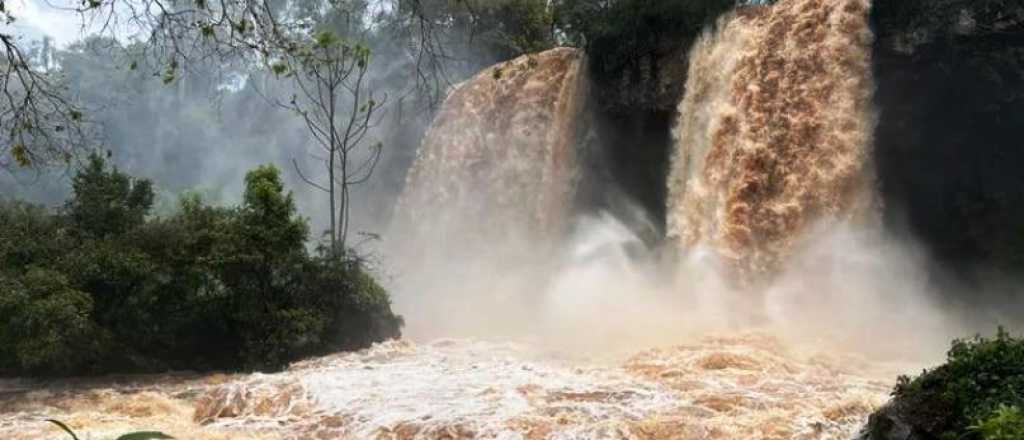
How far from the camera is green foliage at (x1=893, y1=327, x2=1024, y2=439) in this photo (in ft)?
13.3

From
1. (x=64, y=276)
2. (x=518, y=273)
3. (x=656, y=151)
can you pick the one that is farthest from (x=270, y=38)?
(x=518, y=273)

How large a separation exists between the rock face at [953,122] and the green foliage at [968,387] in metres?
8.50

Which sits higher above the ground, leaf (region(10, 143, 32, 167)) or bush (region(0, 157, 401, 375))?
bush (region(0, 157, 401, 375))

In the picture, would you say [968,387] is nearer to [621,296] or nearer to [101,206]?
[621,296]

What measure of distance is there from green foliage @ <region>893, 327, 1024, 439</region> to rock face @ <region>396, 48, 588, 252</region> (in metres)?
12.9

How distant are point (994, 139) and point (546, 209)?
26.0 feet

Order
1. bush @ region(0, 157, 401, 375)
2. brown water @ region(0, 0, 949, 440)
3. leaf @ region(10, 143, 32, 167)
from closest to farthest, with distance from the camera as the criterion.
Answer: leaf @ region(10, 143, 32, 167) < brown water @ region(0, 0, 949, 440) < bush @ region(0, 157, 401, 375)

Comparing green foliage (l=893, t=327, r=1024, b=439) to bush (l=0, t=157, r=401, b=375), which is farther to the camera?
bush (l=0, t=157, r=401, b=375)

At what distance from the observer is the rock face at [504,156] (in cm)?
1738

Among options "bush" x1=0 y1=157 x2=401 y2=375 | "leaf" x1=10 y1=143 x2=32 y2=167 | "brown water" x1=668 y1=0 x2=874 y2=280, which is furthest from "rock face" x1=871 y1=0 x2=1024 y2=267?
"leaf" x1=10 y1=143 x2=32 y2=167

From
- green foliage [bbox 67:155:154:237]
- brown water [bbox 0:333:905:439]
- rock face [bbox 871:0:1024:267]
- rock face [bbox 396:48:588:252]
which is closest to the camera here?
brown water [bbox 0:333:905:439]

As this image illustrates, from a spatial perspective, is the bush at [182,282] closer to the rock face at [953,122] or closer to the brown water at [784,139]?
the brown water at [784,139]

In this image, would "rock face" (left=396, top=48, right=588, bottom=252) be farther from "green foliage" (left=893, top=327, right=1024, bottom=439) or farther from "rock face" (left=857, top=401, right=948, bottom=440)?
"green foliage" (left=893, top=327, right=1024, bottom=439)

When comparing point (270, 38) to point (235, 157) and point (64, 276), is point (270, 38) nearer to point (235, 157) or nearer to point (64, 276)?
point (64, 276)
